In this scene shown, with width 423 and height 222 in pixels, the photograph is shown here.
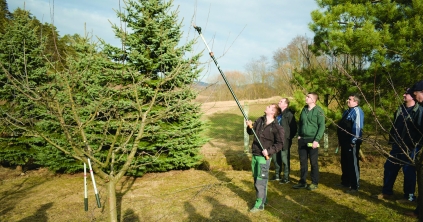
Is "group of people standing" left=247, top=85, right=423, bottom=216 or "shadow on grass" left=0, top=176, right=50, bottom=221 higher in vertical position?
"group of people standing" left=247, top=85, right=423, bottom=216

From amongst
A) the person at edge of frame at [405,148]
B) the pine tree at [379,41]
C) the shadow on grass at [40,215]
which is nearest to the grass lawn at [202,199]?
the shadow on grass at [40,215]

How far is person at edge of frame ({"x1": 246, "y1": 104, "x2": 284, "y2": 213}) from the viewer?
4.01 meters

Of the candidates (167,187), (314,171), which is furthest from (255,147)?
(167,187)

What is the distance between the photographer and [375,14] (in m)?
5.43

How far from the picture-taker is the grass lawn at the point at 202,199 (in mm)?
4063

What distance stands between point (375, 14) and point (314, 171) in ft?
12.0

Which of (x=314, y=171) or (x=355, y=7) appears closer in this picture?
(x=314, y=171)

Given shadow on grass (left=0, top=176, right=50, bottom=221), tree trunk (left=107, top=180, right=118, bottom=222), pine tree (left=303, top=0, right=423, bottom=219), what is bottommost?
shadow on grass (left=0, top=176, right=50, bottom=221)

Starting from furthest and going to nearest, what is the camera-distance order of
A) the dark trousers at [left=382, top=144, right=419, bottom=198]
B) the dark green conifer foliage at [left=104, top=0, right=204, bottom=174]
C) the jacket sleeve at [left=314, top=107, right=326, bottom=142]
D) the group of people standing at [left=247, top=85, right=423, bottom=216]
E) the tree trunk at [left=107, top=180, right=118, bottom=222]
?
1. the dark green conifer foliage at [left=104, top=0, right=204, bottom=174]
2. the jacket sleeve at [left=314, top=107, right=326, bottom=142]
3. the dark trousers at [left=382, top=144, right=419, bottom=198]
4. the group of people standing at [left=247, top=85, right=423, bottom=216]
5. the tree trunk at [left=107, top=180, right=118, bottom=222]

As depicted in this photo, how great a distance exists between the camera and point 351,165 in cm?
472

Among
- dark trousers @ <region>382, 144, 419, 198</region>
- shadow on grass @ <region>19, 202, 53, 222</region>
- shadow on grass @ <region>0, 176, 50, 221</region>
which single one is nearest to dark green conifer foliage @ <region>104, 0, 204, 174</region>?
shadow on grass @ <region>19, 202, 53, 222</region>

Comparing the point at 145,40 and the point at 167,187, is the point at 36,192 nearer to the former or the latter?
the point at 167,187

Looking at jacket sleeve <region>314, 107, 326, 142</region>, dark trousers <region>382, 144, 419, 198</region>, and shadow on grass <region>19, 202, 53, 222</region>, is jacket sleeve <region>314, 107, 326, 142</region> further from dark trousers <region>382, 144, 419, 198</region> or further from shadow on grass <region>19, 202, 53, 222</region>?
shadow on grass <region>19, 202, 53, 222</region>

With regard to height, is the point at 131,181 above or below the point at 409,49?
below
